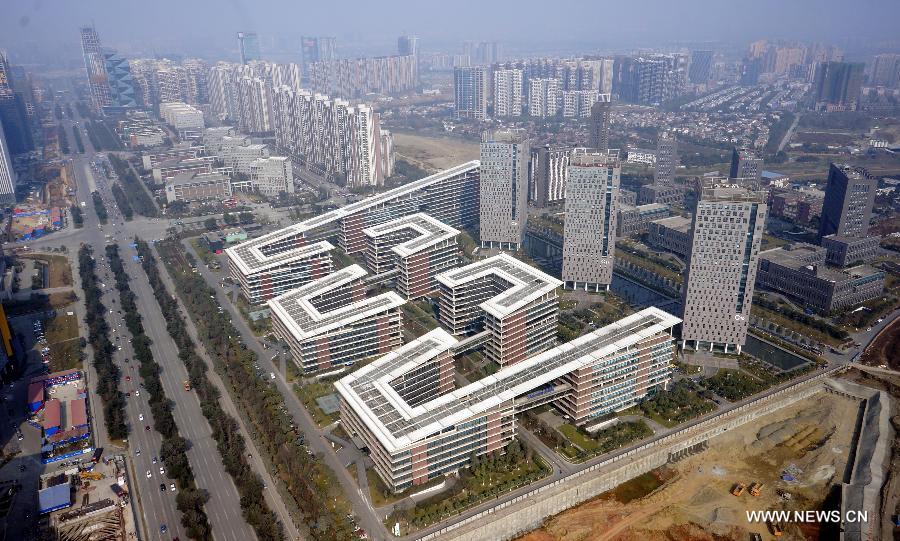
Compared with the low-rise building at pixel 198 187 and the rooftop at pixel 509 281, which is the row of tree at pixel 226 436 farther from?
the low-rise building at pixel 198 187

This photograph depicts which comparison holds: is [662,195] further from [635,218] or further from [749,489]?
[749,489]

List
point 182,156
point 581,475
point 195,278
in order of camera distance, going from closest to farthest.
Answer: point 581,475 < point 195,278 < point 182,156

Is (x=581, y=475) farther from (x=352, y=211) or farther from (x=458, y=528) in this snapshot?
(x=352, y=211)

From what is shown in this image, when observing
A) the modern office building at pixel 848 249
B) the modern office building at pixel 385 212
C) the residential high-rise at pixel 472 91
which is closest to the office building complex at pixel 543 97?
the residential high-rise at pixel 472 91

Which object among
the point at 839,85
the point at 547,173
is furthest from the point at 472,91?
the point at 839,85

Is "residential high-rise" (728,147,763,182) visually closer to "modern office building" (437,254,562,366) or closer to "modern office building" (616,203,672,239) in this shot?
"modern office building" (616,203,672,239)

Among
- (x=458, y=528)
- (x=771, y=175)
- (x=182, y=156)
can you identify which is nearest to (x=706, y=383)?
(x=458, y=528)
